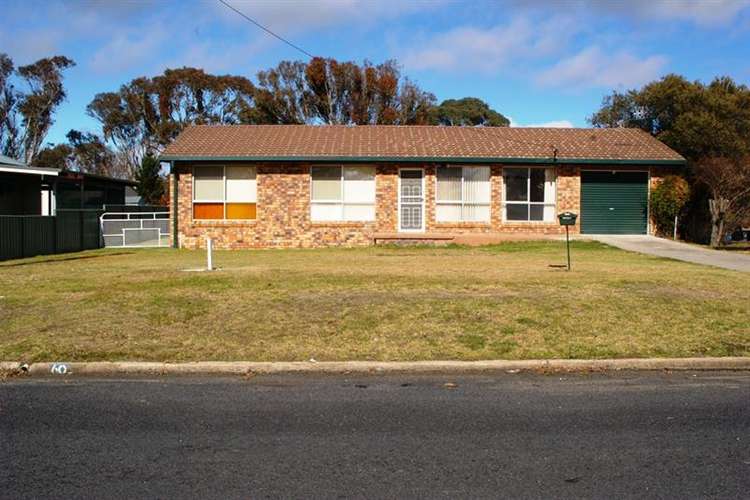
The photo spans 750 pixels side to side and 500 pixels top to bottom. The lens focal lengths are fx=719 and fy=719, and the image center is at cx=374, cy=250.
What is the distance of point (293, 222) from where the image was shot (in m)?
24.6

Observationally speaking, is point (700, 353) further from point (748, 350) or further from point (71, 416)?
point (71, 416)

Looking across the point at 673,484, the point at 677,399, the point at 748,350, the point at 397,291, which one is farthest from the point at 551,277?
the point at 673,484

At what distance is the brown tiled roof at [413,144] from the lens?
80.7 ft

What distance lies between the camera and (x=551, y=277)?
12.7m

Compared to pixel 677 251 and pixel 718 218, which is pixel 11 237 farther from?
pixel 718 218

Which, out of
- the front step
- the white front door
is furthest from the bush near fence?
the white front door

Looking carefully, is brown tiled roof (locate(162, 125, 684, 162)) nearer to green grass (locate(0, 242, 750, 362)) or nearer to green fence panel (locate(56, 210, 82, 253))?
green fence panel (locate(56, 210, 82, 253))

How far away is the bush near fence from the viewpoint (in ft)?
71.4

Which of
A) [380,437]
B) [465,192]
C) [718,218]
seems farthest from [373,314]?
[718,218]

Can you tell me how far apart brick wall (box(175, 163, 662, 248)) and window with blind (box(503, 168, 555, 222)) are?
1.85 feet

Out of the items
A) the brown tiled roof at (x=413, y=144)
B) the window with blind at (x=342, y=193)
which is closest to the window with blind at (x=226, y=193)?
the brown tiled roof at (x=413, y=144)

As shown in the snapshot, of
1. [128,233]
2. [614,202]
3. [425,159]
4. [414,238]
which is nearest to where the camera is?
[414,238]

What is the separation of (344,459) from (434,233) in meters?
19.7

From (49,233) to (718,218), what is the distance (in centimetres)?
2216
